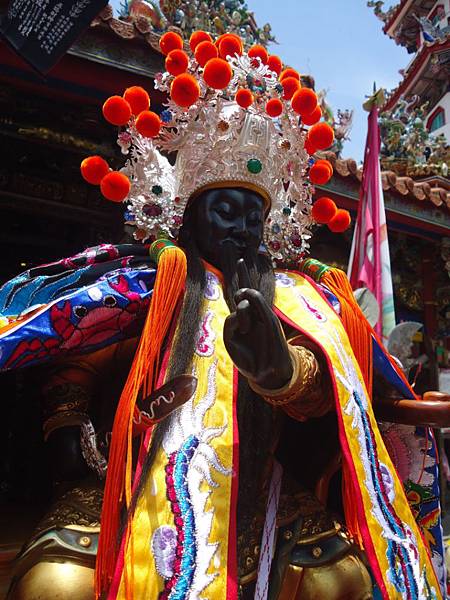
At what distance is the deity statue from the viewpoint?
1513mm

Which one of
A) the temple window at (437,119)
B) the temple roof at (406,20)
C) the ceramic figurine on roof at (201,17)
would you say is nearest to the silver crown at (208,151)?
the ceramic figurine on roof at (201,17)

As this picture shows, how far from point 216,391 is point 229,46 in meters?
1.46

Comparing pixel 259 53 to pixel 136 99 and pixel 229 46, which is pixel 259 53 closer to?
pixel 229 46

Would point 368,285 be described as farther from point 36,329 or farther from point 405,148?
point 36,329

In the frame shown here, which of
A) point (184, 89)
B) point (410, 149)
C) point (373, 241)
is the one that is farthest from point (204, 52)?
point (410, 149)

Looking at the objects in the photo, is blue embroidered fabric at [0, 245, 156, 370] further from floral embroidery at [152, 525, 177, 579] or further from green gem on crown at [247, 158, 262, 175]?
floral embroidery at [152, 525, 177, 579]

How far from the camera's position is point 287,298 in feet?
6.69

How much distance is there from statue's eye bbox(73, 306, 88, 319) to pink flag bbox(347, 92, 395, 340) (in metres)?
2.56

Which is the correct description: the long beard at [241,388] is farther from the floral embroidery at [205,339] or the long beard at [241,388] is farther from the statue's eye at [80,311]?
the statue's eye at [80,311]

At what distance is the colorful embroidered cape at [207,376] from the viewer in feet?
5.19

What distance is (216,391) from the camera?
1.74 meters

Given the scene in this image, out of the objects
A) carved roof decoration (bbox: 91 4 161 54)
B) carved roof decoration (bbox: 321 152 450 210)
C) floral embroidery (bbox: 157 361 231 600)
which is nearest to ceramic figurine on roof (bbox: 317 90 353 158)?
Result: carved roof decoration (bbox: 321 152 450 210)

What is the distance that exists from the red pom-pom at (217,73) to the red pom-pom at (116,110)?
1.07ft

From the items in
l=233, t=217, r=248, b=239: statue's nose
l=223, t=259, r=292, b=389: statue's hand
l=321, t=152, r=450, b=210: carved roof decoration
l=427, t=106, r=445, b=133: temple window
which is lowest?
l=223, t=259, r=292, b=389: statue's hand
